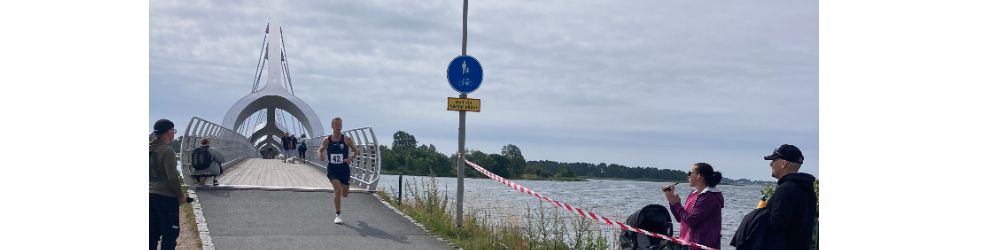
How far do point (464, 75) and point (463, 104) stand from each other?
37cm

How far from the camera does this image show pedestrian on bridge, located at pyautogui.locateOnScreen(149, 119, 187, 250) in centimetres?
531

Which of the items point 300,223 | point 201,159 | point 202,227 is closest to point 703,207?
point 300,223

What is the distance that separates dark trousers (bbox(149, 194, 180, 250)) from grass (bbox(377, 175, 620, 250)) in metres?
2.92

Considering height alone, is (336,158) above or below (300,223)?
above

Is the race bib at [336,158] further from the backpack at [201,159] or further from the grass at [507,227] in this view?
the backpack at [201,159]

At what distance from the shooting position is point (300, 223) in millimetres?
8617

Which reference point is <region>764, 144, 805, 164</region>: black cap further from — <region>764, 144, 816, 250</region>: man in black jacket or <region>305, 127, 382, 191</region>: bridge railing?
<region>305, 127, 382, 191</region>: bridge railing

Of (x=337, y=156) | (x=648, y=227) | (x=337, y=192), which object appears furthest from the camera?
(x=337, y=156)

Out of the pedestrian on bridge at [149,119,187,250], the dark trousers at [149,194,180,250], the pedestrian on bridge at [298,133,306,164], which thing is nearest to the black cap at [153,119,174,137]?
the pedestrian on bridge at [149,119,187,250]

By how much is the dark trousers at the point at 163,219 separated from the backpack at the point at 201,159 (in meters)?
6.91

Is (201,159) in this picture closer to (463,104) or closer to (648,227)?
(463,104)
